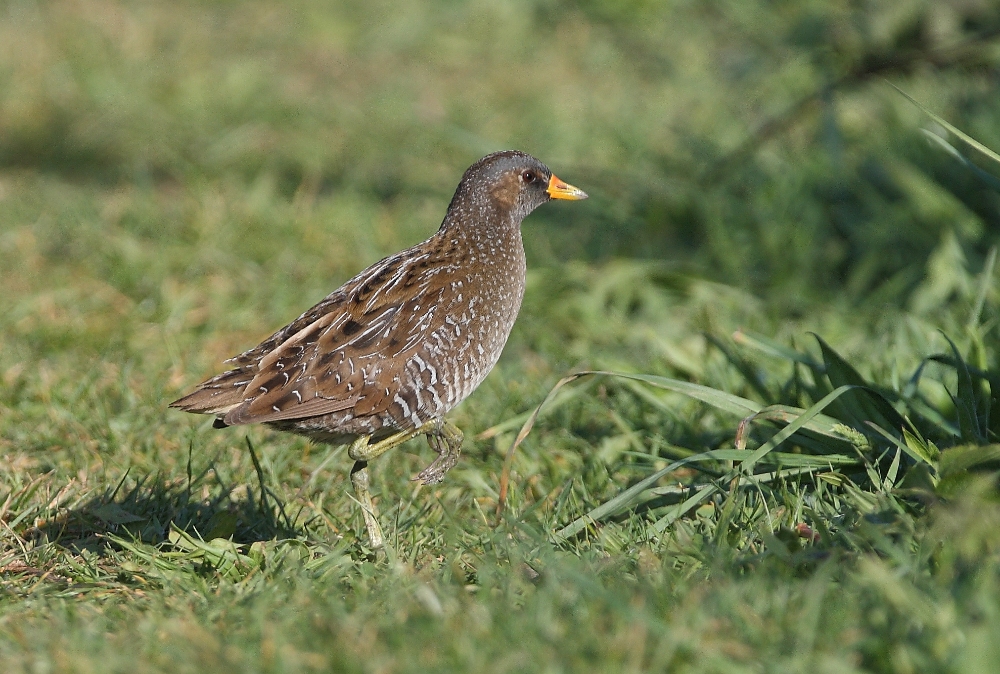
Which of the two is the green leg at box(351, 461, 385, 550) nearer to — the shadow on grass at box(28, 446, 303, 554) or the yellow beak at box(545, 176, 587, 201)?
the shadow on grass at box(28, 446, 303, 554)

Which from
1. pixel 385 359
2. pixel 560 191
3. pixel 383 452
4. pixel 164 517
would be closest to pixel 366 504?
pixel 383 452

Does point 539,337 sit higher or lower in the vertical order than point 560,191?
lower

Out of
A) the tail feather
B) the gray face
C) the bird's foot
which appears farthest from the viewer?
the gray face

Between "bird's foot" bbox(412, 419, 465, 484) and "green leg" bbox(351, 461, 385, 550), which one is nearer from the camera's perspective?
"green leg" bbox(351, 461, 385, 550)

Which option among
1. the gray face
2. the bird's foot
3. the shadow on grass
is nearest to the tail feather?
the shadow on grass

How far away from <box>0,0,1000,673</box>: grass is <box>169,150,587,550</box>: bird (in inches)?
12.9

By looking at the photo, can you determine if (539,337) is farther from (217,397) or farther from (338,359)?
(217,397)

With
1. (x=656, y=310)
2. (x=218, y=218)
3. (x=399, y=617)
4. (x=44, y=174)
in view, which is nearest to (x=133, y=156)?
(x=44, y=174)

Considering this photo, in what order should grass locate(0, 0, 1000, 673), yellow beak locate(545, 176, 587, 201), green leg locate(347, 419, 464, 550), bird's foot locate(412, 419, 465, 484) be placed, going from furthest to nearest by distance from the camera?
yellow beak locate(545, 176, 587, 201), bird's foot locate(412, 419, 465, 484), green leg locate(347, 419, 464, 550), grass locate(0, 0, 1000, 673)

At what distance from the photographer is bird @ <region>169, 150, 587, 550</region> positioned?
3.73 metres

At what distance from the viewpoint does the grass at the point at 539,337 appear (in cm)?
292

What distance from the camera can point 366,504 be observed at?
3904 mm

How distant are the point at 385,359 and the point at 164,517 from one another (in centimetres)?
97

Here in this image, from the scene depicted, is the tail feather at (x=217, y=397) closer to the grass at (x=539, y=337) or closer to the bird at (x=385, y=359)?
the bird at (x=385, y=359)
